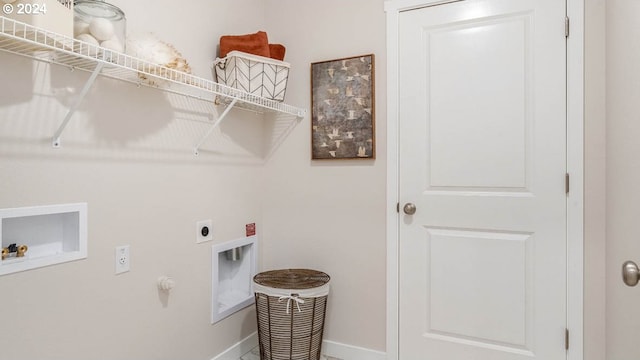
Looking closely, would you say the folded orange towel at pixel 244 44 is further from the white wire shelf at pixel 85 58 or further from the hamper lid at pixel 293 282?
the hamper lid at pixel 293 282

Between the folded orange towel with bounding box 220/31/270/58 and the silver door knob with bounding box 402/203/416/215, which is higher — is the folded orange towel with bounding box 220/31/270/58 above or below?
above

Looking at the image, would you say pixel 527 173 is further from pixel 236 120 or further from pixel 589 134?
pixel 236 120

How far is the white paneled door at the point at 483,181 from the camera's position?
1751 millimetres

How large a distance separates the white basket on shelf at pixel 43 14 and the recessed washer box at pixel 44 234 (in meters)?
0.56

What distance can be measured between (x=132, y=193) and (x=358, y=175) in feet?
3.81

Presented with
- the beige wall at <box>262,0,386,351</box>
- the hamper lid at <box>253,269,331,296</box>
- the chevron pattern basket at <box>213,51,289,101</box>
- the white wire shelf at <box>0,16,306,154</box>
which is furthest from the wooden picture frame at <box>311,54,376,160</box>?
the hamper lid at <box>253,269,331,296</box>

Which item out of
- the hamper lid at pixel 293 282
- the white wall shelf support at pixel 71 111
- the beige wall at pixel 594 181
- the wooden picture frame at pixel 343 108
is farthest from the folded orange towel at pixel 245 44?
the beige wall at pixel 594 181

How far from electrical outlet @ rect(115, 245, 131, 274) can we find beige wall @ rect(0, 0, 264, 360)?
24mm

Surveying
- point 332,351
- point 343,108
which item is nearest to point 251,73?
point 343,108

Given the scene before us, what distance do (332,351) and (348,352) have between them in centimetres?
10

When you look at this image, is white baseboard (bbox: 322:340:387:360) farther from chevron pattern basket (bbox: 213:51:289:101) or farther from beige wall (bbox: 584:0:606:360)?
chevron pattern basket (bbox: 213:51:289:101)

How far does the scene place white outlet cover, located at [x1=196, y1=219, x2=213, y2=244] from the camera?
186cm

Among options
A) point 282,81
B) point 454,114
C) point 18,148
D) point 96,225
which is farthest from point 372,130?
point 18,148

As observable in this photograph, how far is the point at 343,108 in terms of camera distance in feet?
7.05
